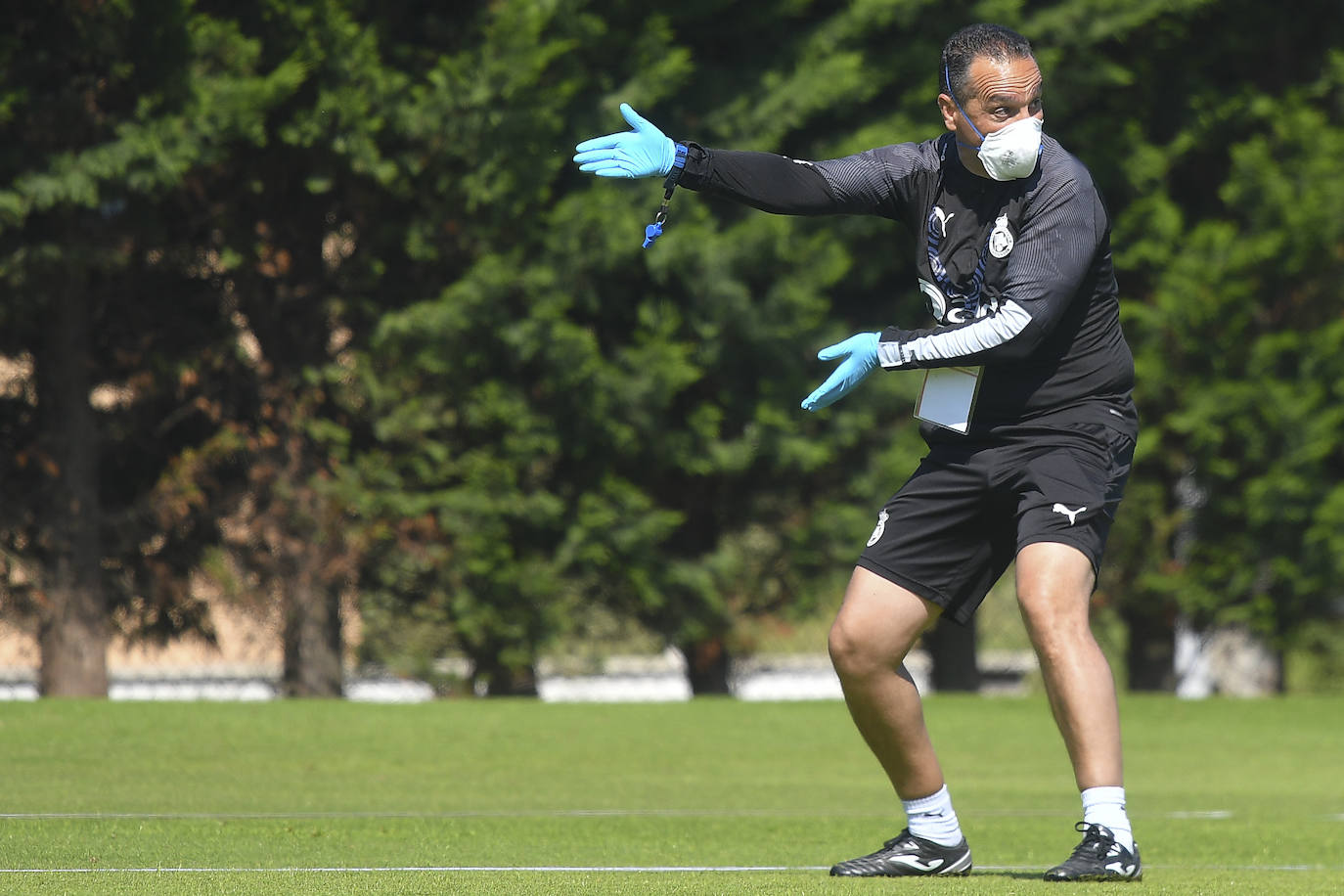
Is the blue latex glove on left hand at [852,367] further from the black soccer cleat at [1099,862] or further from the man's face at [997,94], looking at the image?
the black soccer cleat at [1099,862]

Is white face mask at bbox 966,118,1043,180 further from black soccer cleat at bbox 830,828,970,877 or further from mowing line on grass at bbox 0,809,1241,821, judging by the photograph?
mowing line on grass at bbox 0,809,1241,821

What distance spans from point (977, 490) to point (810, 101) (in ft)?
20.9

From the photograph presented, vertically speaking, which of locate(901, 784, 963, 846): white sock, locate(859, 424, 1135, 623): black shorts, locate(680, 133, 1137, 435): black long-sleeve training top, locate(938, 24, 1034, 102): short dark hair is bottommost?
locate(901, 784, 963, 846): white sock

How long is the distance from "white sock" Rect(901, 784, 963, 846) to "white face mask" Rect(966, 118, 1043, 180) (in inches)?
60.8

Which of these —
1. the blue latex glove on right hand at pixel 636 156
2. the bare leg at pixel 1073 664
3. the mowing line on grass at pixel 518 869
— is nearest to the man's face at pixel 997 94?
the blue latex glove on right hand at pixel 636 156

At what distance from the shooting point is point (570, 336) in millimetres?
9656

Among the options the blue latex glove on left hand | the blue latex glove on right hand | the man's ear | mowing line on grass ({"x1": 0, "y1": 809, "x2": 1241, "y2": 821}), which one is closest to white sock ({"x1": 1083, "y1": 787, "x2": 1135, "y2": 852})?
the blue latex glove on left hand

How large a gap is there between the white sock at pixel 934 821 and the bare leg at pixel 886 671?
0.08 feet

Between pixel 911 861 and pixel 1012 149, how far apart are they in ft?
5.77

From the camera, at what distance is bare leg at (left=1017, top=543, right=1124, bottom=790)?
3.97m

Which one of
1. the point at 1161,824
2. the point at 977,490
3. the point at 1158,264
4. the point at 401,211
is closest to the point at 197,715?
the point at 401,211

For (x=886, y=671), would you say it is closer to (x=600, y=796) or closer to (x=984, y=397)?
(x=984, y=397)

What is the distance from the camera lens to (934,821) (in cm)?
427

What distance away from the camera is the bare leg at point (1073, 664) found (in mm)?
3975
